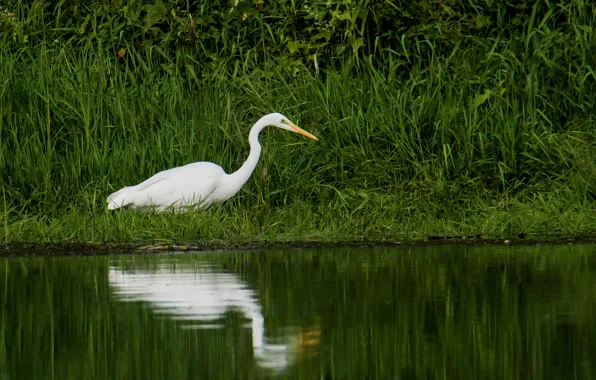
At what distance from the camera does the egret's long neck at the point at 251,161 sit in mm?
9234

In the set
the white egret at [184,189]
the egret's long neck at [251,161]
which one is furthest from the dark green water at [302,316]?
the egret's long neck at [251,161]

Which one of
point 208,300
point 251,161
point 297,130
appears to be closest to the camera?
point 208,300

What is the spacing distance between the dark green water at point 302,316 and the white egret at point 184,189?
142cm

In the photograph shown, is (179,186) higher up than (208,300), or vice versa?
(179,186)

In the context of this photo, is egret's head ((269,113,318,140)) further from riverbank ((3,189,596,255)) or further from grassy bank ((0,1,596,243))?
riverbank ((3,189,596,255))

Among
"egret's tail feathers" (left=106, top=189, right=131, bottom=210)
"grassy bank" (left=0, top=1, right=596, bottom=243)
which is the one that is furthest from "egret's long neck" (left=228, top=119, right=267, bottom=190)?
"egret's tail feathers" (left=106, top=189, right=131, bottom=210)

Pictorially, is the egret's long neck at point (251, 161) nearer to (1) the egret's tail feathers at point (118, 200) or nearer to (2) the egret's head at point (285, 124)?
(2) the egret's head at point (285, 124)

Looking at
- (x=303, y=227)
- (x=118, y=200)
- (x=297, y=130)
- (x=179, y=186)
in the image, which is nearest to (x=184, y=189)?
(x=179, y=186)

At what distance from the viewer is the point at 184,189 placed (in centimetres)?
898

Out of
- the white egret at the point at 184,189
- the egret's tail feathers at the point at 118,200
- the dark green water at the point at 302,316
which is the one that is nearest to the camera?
the dark green water at the point at 302,316

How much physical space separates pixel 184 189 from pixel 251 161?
2.21ft

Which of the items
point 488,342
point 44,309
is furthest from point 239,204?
point 488,342

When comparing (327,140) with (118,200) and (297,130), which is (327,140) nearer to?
(297,130)

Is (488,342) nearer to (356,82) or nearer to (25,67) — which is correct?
(356,82)
